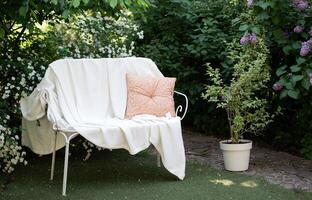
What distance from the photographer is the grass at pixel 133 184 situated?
320 cm

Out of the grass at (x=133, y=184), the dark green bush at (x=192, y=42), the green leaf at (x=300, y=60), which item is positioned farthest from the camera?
the dark green bush at (x=192, y=42)

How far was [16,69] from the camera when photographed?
3.71m

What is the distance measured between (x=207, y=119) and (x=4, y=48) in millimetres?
2190

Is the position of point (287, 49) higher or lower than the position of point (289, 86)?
higher

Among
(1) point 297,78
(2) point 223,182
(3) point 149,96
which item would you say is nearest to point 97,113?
(3) point 149,96

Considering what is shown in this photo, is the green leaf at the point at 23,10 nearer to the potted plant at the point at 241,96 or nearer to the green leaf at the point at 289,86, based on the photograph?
the potted plant at the point at 241,96

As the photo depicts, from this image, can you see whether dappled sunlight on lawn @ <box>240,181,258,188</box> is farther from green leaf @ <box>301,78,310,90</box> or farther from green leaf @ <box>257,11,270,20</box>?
green leaf @ <box>257,11,270,20</box>

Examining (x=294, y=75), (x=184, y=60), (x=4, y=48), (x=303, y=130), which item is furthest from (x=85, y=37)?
(x=303, y=130)

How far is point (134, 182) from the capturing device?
3.50 m

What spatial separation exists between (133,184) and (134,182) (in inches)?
2.0

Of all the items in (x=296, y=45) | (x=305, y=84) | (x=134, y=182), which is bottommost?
(x=134, y=182)

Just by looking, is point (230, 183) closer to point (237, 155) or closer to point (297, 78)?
point (237, 155)

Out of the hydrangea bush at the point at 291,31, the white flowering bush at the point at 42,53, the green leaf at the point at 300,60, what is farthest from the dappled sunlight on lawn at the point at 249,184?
the white flowering bush at the point at 42,53

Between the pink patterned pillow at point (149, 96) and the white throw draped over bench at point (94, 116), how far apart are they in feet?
0.21
